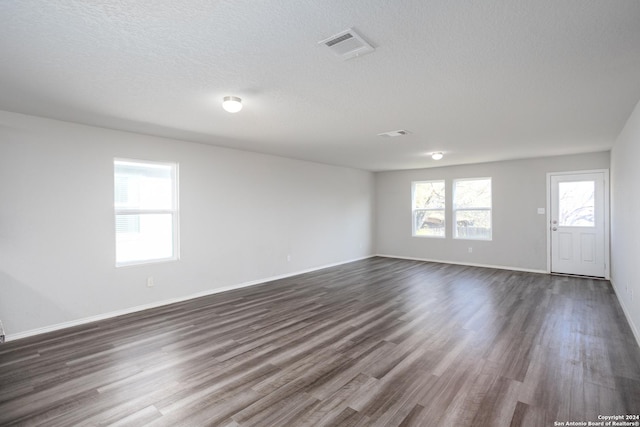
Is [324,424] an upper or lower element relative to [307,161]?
lower

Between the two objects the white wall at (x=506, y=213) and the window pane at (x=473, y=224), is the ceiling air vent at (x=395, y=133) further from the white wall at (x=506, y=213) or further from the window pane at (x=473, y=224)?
the window pane at (x=473, y=224)

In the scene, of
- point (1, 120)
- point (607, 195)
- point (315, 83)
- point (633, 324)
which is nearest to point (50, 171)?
point (1, 120)

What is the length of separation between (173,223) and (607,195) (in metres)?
7.47

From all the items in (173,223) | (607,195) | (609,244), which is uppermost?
(607,195)

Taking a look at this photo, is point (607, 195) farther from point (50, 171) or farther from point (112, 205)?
point (50, 171)

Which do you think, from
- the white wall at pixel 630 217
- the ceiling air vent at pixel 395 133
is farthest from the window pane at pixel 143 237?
the white wall at pixel 630 217

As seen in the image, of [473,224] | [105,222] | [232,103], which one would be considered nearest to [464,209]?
[473,224]

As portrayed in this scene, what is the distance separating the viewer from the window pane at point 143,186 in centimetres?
424

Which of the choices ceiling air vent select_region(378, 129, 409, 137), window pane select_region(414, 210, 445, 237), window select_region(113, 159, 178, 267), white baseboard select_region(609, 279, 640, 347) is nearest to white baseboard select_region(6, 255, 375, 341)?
window select_region(113, 159, 178, 267)

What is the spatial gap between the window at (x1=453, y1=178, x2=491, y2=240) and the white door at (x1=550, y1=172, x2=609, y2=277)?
4.02 ft

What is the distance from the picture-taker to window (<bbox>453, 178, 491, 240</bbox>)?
728cm

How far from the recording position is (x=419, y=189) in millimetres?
8375

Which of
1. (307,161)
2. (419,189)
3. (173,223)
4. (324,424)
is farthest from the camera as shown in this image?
(419,189)

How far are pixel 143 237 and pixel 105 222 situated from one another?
0.54 metres
